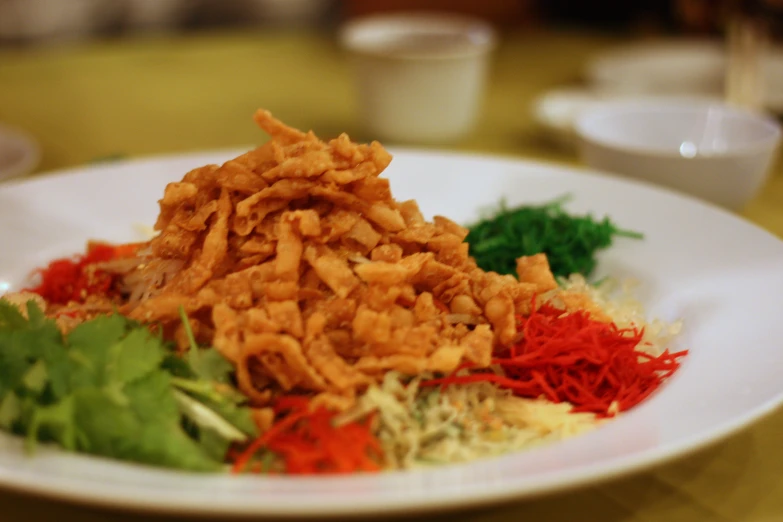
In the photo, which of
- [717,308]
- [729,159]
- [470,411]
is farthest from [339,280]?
[729,159]

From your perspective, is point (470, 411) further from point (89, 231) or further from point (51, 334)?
point (89, 231)

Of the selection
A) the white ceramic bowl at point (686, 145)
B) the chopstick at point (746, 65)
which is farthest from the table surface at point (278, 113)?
the chopstick at point (746, 65)

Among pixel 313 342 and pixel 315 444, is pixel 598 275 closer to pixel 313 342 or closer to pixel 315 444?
pixel 313 342

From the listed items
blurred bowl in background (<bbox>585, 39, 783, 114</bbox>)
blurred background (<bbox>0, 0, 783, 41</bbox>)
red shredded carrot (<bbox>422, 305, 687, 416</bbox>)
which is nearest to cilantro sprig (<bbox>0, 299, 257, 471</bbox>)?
red shredded carrot (<bbox>422, 305, 687, 416</bbox>)

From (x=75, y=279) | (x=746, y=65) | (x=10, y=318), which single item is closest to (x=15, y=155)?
(x=75, y=279)

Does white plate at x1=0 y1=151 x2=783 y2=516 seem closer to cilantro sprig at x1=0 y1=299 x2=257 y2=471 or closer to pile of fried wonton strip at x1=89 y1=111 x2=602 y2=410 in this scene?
cilantro sprig at x1=0 y1=299 x2=257 y2=471

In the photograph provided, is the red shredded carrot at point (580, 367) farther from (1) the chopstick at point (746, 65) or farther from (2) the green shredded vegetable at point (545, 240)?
(1) the chopstick at point (746, 65)
